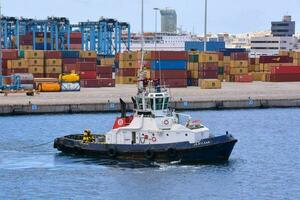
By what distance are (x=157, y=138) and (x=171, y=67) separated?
64.2m

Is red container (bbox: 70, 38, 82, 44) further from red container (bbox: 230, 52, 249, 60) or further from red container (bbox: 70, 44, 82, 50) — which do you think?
red container (bbox: 230, 52, 249, 60)

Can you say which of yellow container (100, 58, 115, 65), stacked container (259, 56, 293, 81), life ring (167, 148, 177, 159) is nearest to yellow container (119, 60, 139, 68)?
yellow container (100, 58, 115, 65)

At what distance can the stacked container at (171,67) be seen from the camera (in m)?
124

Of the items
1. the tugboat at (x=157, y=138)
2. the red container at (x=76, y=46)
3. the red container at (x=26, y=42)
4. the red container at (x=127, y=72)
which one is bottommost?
the tugboat at (x=157, y=138)

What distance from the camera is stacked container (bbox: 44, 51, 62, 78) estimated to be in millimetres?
131375

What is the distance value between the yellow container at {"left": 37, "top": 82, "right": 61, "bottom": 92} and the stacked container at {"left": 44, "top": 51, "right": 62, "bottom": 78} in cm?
1194

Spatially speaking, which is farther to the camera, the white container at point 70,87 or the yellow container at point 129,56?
the yellow container at point 129,56

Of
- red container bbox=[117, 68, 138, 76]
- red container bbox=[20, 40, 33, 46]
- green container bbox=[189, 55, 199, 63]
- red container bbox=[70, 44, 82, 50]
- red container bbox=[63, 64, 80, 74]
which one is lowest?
red container bbox=[117, 68, 138, 76]

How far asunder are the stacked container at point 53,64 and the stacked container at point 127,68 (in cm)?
857

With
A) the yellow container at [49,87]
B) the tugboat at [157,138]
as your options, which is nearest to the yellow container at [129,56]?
the yellow container at [49,87]

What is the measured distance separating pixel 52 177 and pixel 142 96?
848cm

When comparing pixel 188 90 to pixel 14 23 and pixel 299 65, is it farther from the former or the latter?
pixel 14 23

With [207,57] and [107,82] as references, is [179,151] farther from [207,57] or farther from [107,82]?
[207,57]

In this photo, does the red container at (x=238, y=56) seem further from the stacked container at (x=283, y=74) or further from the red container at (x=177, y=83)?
the red container at (x=177, y=83)
